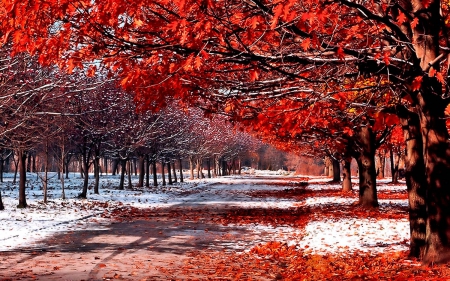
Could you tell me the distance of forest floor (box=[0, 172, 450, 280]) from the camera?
8974mm

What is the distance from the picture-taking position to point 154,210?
23578 millimetres

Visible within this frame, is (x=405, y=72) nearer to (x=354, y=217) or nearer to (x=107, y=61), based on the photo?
(x=107, y=61)

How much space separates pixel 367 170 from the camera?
22.6 m

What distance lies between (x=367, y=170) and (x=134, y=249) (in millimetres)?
13513

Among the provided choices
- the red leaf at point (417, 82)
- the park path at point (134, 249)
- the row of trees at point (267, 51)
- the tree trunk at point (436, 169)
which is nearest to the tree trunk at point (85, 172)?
the park path at point (134, 249)

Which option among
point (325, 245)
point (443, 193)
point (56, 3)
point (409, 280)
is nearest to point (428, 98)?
point (443, 193)

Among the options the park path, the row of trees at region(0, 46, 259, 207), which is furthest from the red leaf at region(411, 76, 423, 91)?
the row of trees at region(0, 46, 259, 207)

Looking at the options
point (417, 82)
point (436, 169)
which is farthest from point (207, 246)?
point (417, 82)

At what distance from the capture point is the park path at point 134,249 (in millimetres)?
8992

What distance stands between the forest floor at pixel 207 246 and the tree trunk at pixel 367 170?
66cm

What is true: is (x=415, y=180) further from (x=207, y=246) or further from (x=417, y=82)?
(x=207, y=246)

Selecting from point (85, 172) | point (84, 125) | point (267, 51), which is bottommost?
point (85, 172)

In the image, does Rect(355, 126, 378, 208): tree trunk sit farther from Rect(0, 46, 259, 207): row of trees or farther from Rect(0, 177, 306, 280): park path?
Rect(0, 46, 259, 207): row of trees

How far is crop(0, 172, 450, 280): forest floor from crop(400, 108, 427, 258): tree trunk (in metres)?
0.46
